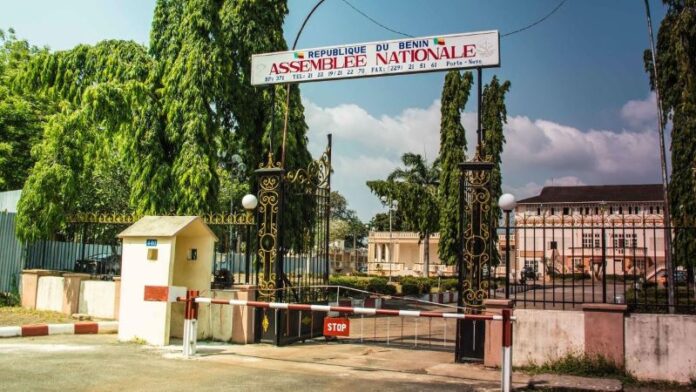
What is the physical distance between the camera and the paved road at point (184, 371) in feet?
25.1

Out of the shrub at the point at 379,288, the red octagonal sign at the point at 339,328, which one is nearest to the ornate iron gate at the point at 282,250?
the red octagonal sign at the point at 339,328

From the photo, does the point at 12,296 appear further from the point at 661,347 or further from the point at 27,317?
the point at 661,347

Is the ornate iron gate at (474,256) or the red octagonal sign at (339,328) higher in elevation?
the ornate iron gate at (474,256)

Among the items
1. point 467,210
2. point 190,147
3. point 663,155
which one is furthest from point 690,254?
point 190,147

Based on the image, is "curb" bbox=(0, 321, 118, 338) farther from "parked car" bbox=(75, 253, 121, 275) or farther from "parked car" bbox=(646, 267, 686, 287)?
"parked car" bbox=(646, 267, 686, 287)

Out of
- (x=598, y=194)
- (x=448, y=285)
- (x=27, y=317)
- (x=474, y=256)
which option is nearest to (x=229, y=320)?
(x=474, y=256)

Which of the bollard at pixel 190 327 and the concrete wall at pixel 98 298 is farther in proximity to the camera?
the concrete wall at pixel 98 298

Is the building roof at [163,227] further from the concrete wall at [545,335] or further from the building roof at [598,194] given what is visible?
the building roof at [598,194]

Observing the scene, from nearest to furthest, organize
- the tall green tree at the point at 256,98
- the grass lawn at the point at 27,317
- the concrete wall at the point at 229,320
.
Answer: the concrete wall at the point at 229,320 < the grass lawn at the point at 27,317 < the tall green tree at the point at 256,98

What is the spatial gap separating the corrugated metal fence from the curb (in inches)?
171

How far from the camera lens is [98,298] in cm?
1430

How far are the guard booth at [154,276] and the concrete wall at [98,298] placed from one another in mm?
2765

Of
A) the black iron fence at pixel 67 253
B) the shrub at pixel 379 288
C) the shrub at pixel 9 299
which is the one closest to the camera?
the shrub at pixel 9 299

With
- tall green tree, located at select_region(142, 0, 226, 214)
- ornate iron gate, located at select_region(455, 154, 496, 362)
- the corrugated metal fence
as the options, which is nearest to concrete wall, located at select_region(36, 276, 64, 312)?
the corrugated metal fence
